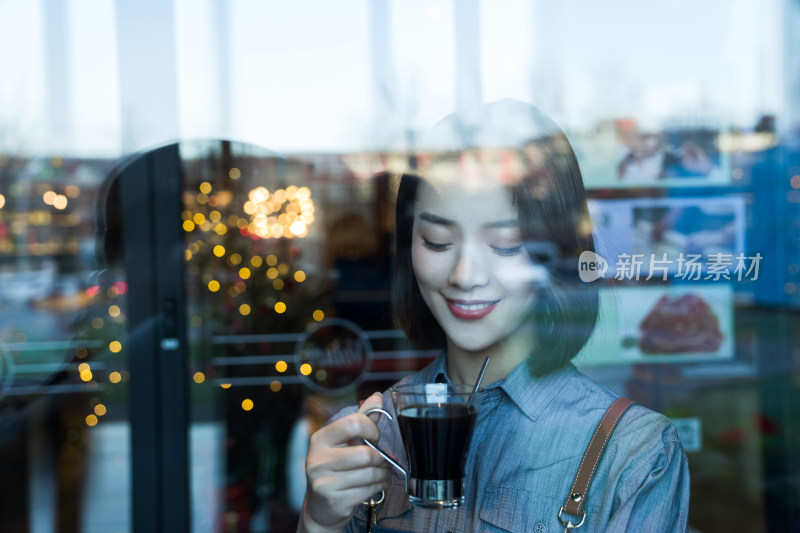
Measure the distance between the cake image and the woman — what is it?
5.01ft

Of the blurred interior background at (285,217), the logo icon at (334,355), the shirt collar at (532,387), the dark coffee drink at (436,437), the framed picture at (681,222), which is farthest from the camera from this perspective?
the logo icon at (334,355)

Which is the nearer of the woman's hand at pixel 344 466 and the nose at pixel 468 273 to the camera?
the woman's hand at pixel 344 466

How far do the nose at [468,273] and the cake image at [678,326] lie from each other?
168 centimetres

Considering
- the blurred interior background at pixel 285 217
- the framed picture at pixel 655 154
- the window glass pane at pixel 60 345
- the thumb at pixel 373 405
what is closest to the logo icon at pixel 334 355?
the blurred interior background at pixel 285 217

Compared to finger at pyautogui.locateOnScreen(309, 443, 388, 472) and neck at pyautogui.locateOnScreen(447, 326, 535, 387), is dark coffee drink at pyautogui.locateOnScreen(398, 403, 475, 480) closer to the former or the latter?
finger at pyautogui.locateOnScreen(309, 443, 388, 472)

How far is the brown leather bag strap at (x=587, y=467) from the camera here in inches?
45.6

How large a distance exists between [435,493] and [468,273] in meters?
0.38

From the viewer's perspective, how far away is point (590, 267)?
4.86ft

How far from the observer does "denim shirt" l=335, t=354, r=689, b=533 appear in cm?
112

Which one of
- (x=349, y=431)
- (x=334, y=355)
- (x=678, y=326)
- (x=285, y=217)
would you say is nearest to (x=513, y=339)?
(x=349, y=431)

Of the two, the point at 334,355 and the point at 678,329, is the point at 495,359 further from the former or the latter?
the point at 334,355

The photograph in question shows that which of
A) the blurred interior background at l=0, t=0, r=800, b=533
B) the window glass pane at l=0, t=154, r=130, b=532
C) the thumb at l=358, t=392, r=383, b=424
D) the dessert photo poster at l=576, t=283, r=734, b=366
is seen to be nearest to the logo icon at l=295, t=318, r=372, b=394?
the blurred interior background at l=0, t=0, r=800, b=533


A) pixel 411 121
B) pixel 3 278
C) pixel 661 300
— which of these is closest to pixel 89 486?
pixel 3 278

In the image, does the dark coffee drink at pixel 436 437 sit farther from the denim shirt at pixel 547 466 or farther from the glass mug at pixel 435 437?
the denim shirt at pixel 547 466
